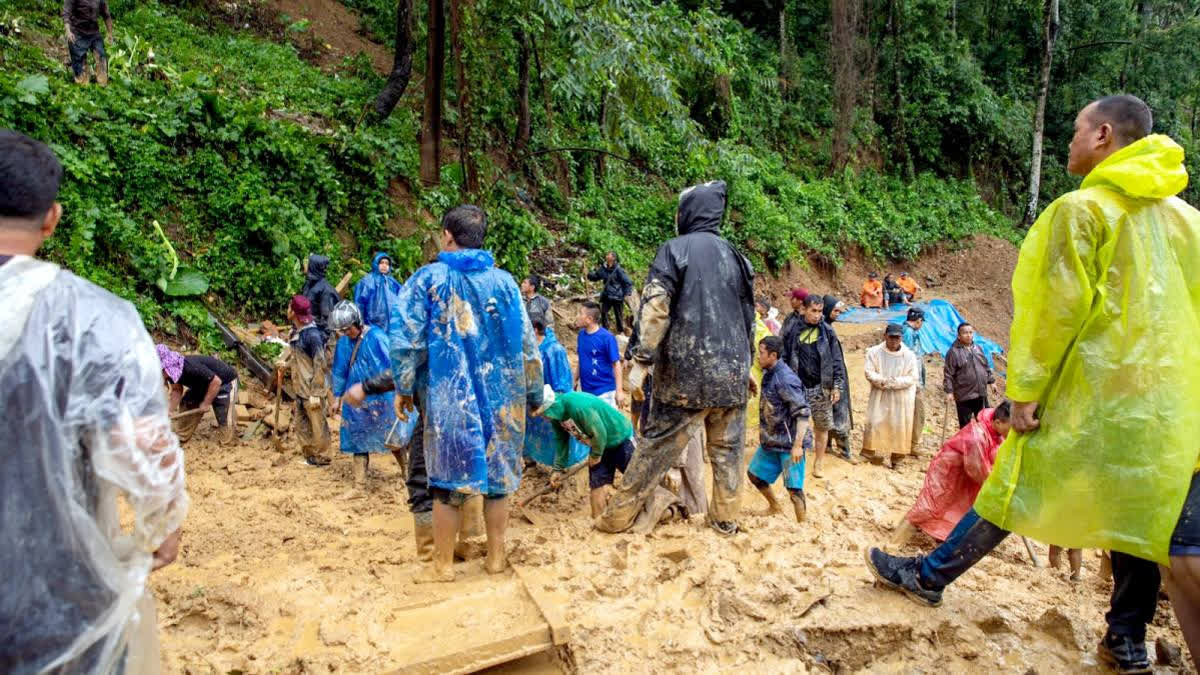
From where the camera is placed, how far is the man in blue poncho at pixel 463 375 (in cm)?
332

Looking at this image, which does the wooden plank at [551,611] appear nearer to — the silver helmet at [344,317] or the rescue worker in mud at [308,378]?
the silver helmet at [344,317]

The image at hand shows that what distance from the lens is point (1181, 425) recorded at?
2465 millimetres

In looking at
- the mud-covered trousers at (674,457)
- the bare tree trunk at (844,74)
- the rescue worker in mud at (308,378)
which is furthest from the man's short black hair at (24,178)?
the bare tree trunk at (844,74)

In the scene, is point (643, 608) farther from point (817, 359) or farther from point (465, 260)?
point (817, 359)

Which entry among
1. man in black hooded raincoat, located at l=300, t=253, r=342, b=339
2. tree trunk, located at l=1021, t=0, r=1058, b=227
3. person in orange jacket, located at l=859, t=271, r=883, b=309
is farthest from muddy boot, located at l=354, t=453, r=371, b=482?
tree trunk, located at l=1021, t=0, r=1058, b=227

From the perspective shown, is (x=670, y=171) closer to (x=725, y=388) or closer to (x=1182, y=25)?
(x=725, y=388)

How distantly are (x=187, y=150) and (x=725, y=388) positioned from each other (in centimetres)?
825

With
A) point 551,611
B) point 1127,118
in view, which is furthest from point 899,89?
point 551,611

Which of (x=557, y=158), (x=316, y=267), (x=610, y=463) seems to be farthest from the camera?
(x=557, y=158)

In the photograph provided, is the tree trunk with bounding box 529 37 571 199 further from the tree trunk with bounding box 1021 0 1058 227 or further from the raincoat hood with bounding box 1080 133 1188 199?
the tree trunk with bounding box 1021 0 1058 227

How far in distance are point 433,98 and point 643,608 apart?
903 cm

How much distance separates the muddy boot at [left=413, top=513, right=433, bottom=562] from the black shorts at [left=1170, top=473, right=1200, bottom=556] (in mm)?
3130

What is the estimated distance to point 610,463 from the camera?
484cm

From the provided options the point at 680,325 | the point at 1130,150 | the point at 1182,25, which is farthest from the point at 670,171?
the point at 1182,25
